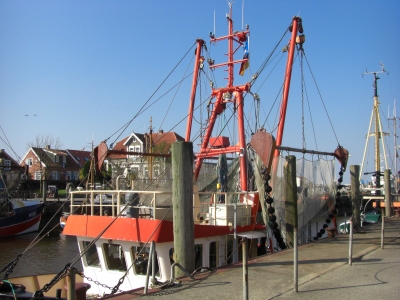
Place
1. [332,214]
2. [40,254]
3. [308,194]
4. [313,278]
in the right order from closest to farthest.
→ [313,278], [308,194], [332,214], [40,254]

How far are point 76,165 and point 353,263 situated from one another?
54825 millimetres

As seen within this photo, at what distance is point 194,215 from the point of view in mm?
11867

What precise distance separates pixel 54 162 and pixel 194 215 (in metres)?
47.0

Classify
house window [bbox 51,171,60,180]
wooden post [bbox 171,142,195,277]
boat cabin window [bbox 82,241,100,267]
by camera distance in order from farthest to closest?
house window [bbox 51,171,60,180] → boat cabin window [bbox 82,241,100,267] → wooden post [bbox 171,142,195,277]

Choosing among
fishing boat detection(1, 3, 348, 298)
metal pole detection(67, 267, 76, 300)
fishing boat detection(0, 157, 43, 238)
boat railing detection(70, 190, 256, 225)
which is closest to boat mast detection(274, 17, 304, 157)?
fishing boat detection(1, 3, 348, 298)

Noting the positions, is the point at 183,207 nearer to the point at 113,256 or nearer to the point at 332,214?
the point at 113,256

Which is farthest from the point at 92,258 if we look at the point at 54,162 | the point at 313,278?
the point at 54,162

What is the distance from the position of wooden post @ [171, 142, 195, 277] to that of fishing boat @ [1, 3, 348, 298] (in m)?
0.02

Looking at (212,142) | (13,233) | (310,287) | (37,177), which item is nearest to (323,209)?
(212,142)

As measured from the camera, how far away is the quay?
6.88 m

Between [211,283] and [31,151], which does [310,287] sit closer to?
[211,283]

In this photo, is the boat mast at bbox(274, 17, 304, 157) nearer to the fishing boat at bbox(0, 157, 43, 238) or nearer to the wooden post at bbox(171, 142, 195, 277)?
the wooden post at bbox(171, 142, 195, 277)

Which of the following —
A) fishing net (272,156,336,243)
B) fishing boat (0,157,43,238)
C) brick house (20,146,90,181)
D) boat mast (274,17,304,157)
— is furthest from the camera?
brick house (20,146,90,181)

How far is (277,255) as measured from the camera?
10.1 meters
